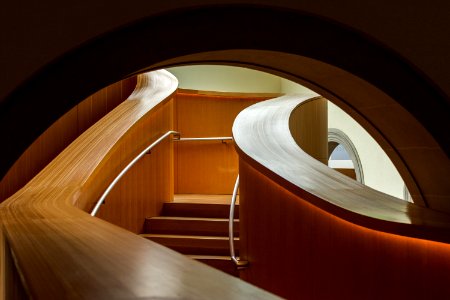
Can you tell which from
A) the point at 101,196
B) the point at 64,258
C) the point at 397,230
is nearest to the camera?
the point at 64,258

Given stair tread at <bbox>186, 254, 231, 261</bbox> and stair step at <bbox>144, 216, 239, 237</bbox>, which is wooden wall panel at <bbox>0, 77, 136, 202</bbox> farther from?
stair tread at <bbox>186, 254, 231, 261</bbox>

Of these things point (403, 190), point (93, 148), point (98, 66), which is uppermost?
point (98, 66)

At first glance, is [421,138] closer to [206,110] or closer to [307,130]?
[307,130]

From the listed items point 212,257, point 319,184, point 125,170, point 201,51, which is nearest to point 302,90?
point 212,257

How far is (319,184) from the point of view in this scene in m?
3.72

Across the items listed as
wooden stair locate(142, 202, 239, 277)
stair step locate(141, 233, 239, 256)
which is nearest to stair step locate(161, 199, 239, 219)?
wooden stair locate(142, 202, 239, 277)

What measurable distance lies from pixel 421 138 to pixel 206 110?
5128 millimetres

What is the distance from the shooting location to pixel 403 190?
9.91 metres

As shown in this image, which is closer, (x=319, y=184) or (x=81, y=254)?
(x=81, y=254)

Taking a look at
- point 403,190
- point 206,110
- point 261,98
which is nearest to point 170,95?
point 206,110

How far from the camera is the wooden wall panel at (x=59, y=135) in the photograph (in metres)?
5.25

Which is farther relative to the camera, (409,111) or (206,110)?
(206,110)

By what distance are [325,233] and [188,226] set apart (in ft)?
8.54

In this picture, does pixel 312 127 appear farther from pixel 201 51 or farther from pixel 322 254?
pixel 201 51
